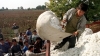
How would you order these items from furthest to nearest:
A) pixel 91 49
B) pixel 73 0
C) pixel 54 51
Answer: pixel 73 0 < pixel 54 51 < pixel 91 49

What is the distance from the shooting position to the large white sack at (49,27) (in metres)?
4.82

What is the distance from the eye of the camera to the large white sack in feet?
15.8

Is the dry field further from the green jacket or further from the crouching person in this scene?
the green jacket

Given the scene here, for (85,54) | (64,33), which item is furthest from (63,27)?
(85,54)

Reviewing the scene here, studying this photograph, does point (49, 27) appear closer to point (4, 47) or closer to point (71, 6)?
point (4, 47)

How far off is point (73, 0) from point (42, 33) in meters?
15.8

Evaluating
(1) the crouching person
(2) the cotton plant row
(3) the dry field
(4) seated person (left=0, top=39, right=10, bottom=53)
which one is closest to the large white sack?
(1) the crouching person

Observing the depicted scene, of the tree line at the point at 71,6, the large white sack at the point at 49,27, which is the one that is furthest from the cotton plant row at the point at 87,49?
the tree line at the point at 71,6

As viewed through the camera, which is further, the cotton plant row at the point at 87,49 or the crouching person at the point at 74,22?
the crouching person at the point at 74,22

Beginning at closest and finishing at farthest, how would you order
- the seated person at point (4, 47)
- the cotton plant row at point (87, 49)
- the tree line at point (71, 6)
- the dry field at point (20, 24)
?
1. the cotton plant row at point (87, 49)
2. the seated person at point (4, 47)
3. the dry field at point (20, 24)
4. the tree line at point (71, 6)

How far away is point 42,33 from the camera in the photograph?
4.99 meters

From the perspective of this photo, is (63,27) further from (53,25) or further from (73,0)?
(73,0)

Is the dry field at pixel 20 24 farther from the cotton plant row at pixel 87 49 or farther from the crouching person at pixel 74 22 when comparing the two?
the cotton plant row at pixel 87 49

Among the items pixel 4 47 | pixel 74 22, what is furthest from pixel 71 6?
pixel 74 22
